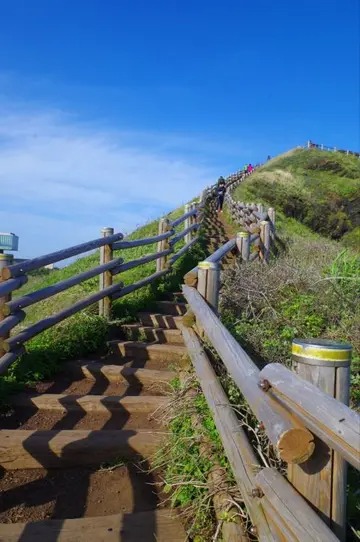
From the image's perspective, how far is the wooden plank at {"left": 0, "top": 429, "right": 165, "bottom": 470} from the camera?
388 centimetres

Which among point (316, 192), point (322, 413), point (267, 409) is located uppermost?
point (316, 192)

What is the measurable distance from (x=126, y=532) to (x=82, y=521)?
0.28 meters

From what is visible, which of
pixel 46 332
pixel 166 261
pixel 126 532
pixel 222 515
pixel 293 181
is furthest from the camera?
pixel 293 181

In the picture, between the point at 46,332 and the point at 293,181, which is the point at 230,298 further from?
the point at 293,181

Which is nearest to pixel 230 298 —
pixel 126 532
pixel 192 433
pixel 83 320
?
pixel 83 320

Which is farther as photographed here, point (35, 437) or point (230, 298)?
point (230, 298)

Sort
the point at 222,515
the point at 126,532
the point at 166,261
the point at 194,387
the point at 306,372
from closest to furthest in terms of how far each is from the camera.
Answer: the point at 306,372 → the point at 222,515 → the point at 126,532 → the point at 194,387 → the point at 166,261

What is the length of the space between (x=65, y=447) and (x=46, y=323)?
1.89m

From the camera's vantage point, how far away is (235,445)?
9.34ft

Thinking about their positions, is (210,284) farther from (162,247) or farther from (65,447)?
(162,247)

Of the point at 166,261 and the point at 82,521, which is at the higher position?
the point at 166,261

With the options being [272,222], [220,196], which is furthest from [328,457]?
[220,196]

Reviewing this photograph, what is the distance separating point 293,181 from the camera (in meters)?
36.9

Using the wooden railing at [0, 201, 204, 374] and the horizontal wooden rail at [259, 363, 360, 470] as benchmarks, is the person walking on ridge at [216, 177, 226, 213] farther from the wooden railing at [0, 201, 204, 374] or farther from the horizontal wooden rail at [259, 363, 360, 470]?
the horizontal wooden rail at [259, 363, 360, 470]
